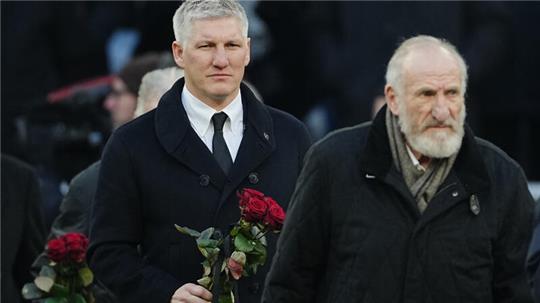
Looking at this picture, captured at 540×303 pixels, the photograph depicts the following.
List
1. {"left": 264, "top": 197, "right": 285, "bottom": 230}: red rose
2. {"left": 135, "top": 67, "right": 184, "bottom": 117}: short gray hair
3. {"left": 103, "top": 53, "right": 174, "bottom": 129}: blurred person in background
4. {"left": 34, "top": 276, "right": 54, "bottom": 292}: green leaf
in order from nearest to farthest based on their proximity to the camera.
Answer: {"left": 264, "top": 197, "right": 285, "bottom": 230}: red rose
{"left": 34, "top": 276, "right": 54, "bottom": 292}: green leaf
{"left": 135, "top": 67, "right": 184, "bottom": 117}: short gray hair
{"left": 103, "top": 53, "right": 174, "bottom": 129}: blurred person in background

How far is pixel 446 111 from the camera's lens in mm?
6066

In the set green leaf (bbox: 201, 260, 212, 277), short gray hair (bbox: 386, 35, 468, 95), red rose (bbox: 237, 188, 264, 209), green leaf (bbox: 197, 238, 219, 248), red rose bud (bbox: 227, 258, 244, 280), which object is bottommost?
green leaf (bbox: 201, 260, 212, 277)

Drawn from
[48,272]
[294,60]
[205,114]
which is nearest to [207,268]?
[205,114]

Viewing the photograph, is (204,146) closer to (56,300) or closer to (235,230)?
(235,230)

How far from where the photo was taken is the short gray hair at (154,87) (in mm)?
7480

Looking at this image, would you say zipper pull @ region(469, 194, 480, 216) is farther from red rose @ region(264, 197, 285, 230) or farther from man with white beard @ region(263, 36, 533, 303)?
red rose @ region(264, 197, 285, 230)

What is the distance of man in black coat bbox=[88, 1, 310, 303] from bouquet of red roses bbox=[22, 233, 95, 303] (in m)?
0.49

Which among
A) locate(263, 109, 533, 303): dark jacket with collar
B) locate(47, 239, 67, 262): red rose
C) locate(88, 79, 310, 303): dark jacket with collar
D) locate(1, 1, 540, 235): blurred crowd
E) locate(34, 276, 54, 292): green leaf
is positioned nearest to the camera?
locate(263, 109, 533, 303): dark jacket with collar

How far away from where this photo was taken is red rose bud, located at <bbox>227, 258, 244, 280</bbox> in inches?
249

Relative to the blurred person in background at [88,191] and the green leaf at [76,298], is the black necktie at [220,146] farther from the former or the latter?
the green leaf at [76,298]

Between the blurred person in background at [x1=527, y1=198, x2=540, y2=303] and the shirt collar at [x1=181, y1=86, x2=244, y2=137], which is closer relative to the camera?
the shirt collar at [x1=181, y1=86, x2=244, y2=137]

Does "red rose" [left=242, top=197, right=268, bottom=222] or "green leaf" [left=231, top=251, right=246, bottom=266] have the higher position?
"red rose" [left=242, top=197, right=268, bottom=222]

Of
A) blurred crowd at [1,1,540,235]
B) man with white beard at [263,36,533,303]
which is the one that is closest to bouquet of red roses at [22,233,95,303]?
man with white beard at [263,36,533,303]

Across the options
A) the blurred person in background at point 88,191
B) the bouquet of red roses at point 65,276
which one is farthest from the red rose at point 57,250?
the blurred person in background at point 88,191
